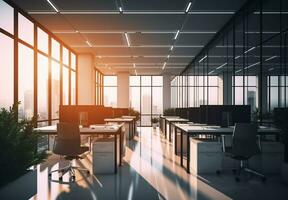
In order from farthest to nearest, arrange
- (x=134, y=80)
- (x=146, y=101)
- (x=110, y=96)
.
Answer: (x=146, y=101) → (x=134, y=80) → (x=110, y=96)

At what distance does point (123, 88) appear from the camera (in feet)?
58.1

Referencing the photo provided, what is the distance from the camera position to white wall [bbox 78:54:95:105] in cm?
1170

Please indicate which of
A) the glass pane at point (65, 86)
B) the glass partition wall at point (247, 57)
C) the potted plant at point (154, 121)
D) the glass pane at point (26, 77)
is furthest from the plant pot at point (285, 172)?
the potted plant at point (154, 121)

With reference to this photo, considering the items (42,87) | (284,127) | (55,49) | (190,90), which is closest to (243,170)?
(284,127)

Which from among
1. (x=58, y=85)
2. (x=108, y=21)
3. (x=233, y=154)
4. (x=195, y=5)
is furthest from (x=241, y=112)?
(x=58, y=85)

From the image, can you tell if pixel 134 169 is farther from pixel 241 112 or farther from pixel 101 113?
pixel 241 112

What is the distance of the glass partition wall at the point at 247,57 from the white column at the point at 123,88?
130 inches

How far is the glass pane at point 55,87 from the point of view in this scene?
8977 mm

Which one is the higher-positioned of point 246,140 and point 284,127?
point 284,127

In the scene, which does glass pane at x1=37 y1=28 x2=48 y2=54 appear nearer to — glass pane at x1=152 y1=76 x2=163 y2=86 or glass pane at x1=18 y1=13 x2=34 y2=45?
glass pane at x1=18 y1=13 x2=34 y2=45

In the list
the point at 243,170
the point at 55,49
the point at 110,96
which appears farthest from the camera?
the point at 110,96

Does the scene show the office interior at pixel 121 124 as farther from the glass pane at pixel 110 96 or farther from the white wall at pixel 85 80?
the glass pane at pixel 110 96

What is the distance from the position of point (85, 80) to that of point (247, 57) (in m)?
6.99

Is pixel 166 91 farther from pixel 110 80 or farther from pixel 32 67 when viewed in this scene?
pixel 32 67
